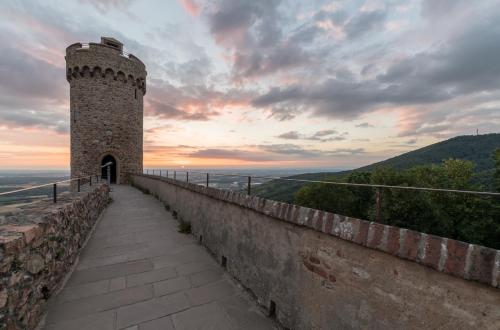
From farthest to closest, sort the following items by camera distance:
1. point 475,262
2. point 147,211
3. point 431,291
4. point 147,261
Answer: point 147,211 < point 147,261 < point 431,291 < point 475,262

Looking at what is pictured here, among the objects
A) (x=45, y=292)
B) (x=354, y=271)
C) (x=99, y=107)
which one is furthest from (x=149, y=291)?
(x=99, y=107)

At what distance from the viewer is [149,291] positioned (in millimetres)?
4363

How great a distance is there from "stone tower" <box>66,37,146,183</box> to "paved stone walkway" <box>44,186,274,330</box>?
16.9 meters

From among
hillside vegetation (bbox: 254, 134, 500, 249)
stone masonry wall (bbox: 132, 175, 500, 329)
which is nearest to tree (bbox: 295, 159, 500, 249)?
hillside vegetation (bbox: 254, 134, 500, 249)

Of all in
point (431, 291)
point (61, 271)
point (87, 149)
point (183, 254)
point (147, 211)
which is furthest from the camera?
point (87, 149)

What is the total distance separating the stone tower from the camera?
20.6 metres

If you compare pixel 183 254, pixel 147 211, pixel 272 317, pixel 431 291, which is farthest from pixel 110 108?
pixel 431 291

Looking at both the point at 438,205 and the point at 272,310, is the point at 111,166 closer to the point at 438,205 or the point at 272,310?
the point at 272,310

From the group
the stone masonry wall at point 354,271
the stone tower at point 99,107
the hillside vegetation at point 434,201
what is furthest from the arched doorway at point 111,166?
the stone masonry wall at point 354,271

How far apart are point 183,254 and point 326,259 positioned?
168 inches

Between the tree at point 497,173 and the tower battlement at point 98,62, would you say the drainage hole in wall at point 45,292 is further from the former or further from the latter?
the tree at point 497,173

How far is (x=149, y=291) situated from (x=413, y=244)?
169 inches

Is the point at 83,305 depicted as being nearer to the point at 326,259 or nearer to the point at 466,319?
the point at 326,259

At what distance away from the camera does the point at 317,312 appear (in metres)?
3.09
